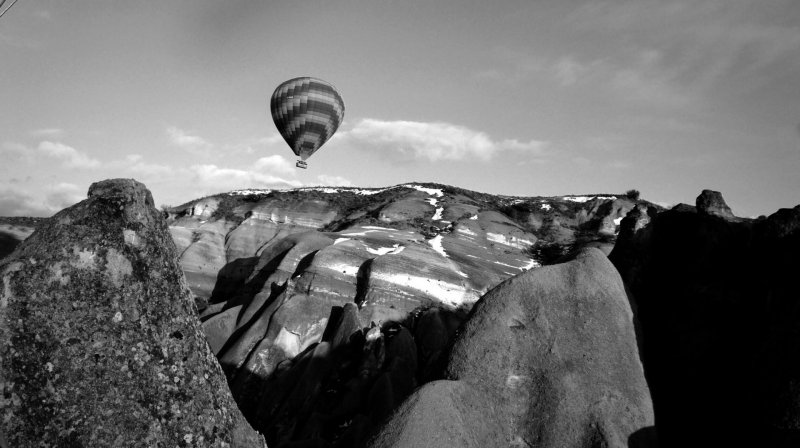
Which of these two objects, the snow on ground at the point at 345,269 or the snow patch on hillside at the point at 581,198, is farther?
the snow patch on hillside at the point at 581,198

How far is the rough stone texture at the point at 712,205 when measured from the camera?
12227 mm

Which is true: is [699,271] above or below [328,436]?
above

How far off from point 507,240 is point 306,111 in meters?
21.1

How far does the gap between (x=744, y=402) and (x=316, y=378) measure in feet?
56.9

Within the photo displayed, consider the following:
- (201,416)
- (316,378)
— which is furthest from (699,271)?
(316,378)

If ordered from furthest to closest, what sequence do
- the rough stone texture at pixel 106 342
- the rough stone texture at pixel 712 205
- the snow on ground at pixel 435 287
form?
the snow on ground at pixel 435 287, the rough stone texture at pixel 712 205, the rough stone texture at pixel 106 342

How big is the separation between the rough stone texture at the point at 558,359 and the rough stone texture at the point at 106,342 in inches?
172

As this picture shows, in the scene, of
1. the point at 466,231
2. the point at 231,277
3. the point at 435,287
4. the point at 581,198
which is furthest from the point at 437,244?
the point at 581,198

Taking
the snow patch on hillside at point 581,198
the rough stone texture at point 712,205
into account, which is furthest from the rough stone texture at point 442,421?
the snow patch on hillside at point 581,198

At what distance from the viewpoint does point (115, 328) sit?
27.1 ft

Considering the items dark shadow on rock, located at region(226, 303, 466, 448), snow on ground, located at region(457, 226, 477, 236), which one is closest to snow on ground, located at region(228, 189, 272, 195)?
snow on ground, located at region(457, 226, 477, 236)

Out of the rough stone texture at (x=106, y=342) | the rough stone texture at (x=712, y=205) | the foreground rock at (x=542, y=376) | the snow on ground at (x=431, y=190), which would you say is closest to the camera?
the rough stone texture at (x=106, y=342)

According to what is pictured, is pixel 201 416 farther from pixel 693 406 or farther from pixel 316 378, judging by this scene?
pixel 316 378

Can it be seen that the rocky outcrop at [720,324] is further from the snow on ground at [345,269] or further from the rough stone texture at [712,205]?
the snow on ground at [345,269]
